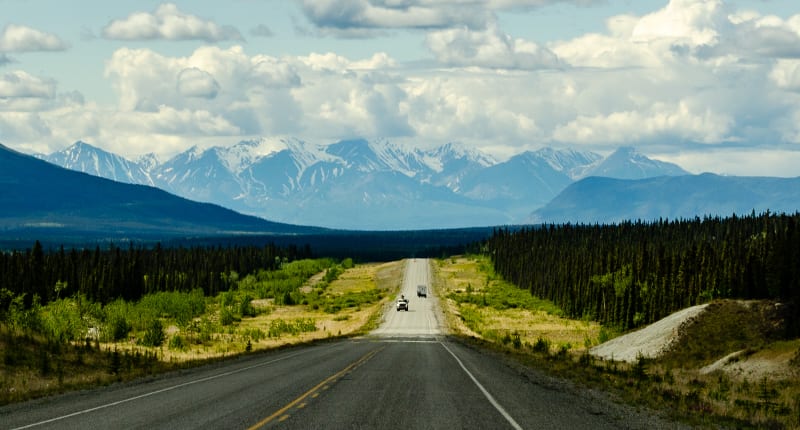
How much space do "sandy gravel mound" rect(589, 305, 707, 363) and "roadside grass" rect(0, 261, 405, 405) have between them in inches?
1010

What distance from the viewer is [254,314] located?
134625 mm

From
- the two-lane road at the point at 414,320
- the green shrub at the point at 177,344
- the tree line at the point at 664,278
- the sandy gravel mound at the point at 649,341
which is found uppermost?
the tree line at the point at 664,278

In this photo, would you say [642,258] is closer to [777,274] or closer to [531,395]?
[777,274]

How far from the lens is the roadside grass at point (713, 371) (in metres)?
28.8

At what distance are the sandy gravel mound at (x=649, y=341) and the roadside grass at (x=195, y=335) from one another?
25658mm

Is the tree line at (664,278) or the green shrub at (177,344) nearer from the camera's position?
the green shrub at (177,344)

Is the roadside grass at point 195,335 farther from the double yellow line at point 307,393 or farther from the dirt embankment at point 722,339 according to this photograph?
the dirt embankment at point 722,339

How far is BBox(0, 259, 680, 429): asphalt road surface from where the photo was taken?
2344 cm

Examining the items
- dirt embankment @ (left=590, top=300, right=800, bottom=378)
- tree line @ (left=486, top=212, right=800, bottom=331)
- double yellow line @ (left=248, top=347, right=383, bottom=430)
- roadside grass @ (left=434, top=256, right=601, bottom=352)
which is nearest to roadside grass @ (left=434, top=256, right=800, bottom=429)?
dirt embankment @ (left=590, top=300, right=800, bottom=378)

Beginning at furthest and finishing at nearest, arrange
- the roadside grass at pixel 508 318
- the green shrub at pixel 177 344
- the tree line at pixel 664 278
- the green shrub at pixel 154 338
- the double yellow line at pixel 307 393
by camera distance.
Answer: the roadside grass at pixel 508 318 → the green shrub at pixel 154 338 → the tree line at pixel 664 278 → the green shrub at pixel 177 344 → the double yellow line at pixel 307 393

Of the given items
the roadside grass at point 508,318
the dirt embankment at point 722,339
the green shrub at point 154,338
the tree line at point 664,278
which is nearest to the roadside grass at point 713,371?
the dirt embankment at point 722,339

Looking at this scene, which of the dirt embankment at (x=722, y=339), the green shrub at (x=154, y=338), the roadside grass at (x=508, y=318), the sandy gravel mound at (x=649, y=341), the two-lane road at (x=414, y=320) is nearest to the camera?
the dirt embankment at (x=722, y=339)

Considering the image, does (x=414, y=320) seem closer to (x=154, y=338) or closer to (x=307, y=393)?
(x=154, y=338)

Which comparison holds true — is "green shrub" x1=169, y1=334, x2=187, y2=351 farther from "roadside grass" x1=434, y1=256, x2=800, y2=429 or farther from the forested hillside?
the forested hillside
